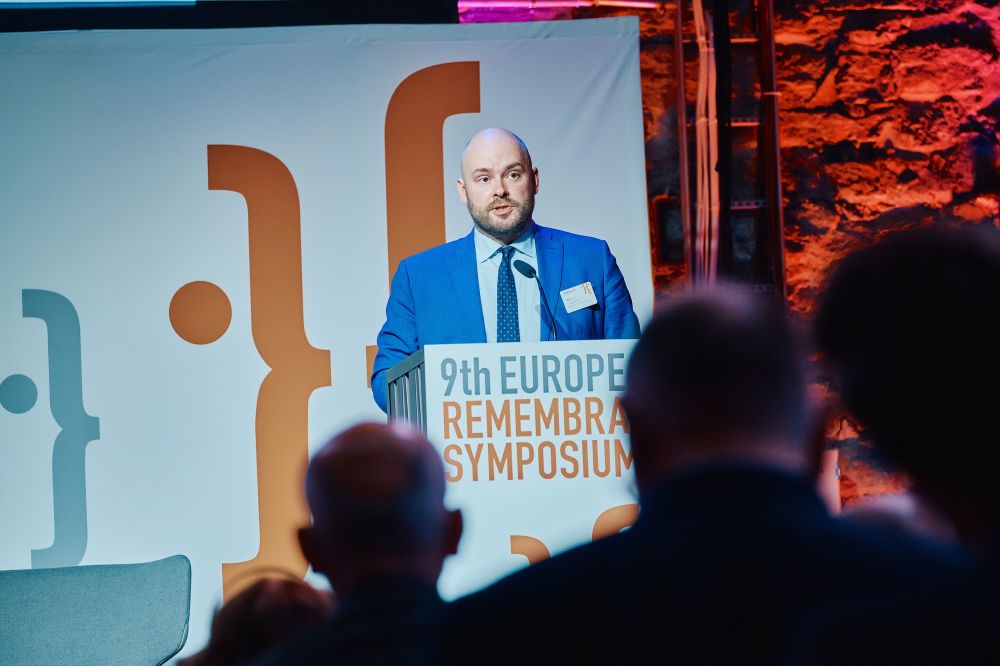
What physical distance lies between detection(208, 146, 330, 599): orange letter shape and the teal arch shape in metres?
0.61

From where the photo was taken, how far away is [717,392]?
102 centimetres

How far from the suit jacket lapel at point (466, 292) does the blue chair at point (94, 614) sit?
1.35 meters

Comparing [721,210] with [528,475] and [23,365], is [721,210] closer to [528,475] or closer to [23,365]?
[528,475]

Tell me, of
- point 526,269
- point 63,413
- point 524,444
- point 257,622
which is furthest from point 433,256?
point 257,622

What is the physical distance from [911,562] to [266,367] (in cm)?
385

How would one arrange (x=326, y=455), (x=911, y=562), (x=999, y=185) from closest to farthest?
(x=911, y=562) → (x=326, y=455) → (x=999, y=185)

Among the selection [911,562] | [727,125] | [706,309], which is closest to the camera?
[911,562]

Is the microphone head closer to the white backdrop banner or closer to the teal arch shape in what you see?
the white backdrop banner

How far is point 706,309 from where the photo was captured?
3.47 feet

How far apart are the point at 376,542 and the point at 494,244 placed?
3.19 m

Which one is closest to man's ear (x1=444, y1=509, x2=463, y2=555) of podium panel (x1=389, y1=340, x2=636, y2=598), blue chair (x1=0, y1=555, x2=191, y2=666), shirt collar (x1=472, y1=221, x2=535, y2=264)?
podium panel (x1=389, y1=340, x2=636, y2=598)

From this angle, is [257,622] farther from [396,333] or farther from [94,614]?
[396,333]

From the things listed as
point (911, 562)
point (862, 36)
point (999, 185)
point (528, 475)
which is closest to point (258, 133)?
point (528, 475)

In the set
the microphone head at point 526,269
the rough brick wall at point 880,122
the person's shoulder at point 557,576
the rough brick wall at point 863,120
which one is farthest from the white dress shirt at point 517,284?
the person's shoulder at point 557,576
